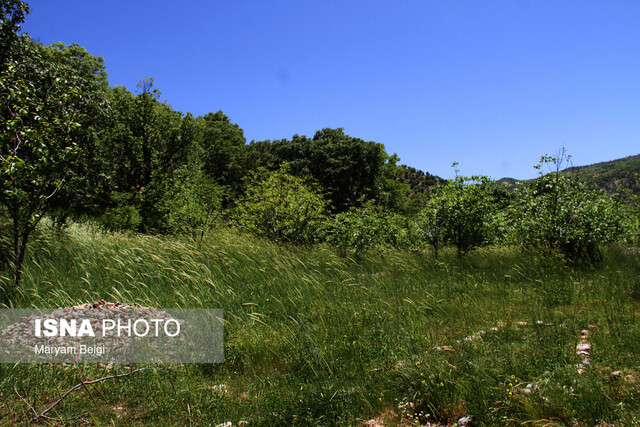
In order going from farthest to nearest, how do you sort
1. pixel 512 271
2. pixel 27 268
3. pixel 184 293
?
pixel 512 271
pixel 27 268
pixel 184 293

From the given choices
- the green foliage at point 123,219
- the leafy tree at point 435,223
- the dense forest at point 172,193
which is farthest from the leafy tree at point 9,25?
the leafy tree at point 435,223

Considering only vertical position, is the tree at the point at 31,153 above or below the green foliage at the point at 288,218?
above

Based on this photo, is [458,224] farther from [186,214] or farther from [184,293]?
[186,214]

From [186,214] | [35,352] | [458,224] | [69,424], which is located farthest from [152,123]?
[69,424]

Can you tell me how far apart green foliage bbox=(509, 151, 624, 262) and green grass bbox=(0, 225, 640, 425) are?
3.07ft

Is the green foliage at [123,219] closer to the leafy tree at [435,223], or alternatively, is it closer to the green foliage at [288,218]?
the green foliage at [288,218]

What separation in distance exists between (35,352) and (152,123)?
64.0 ft

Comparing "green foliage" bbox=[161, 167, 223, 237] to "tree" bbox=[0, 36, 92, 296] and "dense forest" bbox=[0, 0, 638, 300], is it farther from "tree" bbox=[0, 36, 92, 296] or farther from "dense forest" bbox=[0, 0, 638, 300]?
"tree" bbox=[0, 36, 92, 296]

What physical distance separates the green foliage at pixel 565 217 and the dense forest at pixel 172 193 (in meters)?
0.02

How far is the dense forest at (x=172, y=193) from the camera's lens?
6.66 meters

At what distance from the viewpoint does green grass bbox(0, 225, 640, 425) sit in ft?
9.75

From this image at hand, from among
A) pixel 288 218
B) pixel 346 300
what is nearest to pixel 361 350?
pixel 346 300

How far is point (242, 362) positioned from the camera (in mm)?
4098

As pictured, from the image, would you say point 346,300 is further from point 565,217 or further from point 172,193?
point 172,193
